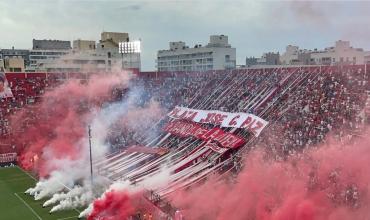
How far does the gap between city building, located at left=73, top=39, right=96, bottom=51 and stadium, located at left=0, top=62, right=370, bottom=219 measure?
141ft

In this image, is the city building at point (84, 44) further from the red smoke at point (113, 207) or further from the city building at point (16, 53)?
the red smoke at point (113, 207)

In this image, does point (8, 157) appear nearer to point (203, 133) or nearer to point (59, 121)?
point (59, 121)

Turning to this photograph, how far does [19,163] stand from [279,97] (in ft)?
79.6

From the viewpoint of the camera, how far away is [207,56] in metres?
78.1

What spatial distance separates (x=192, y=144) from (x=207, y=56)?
47814mm

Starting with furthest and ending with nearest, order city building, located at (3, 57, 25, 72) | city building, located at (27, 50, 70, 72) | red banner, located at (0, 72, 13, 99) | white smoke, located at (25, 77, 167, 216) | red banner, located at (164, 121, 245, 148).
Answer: city building, located at (27, 50, 70, 72) < city building, located at (3, 57, 25, 72) < red banner, located at (0, 72, 13, 99) < red banner, located at (164, 121, 245, 148) < white smoke, located at (25, 77, 167, 216)

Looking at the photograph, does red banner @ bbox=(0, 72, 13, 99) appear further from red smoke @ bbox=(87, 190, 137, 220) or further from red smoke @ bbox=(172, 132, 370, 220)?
red smoke @ bbox=(172, 132, 370, 220)

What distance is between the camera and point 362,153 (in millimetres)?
19578

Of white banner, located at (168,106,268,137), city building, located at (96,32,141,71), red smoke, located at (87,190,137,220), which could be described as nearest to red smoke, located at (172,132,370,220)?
red smoke, located at (87,190,137,220)

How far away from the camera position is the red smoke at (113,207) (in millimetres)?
22688

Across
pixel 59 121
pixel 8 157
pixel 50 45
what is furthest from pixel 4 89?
pixel 50 45

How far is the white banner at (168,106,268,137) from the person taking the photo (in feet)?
96.8

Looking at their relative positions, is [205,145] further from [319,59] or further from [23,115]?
[319,59]

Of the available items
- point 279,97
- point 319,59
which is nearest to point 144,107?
point 279,97
